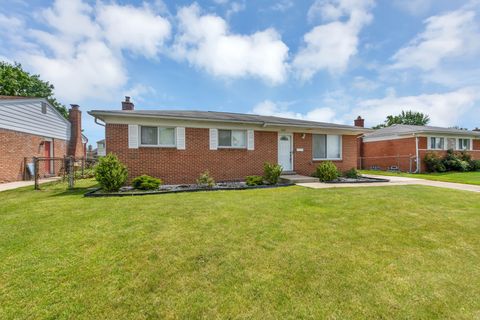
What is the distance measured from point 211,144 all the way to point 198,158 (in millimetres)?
846

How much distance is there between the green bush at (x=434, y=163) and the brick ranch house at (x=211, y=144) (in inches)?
347

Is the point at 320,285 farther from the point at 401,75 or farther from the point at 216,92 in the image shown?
the point at 401,75

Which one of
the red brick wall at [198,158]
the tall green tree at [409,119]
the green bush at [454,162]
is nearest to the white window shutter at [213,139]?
the red brick wall at [198,158]

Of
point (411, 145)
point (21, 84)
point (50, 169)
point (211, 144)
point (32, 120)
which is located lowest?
point (50, 169)

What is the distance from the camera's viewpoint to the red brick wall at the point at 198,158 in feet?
29.5

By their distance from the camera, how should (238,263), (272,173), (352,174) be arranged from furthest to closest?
(352,174)
(272,173)
(238,263)

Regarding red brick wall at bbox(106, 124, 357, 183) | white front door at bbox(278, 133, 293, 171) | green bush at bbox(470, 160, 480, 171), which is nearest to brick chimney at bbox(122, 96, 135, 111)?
red brick wall at bbox(106, 124, 357, 183)

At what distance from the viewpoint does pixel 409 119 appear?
5481 cm

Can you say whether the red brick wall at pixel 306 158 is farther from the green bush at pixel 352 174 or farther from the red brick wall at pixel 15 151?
the red brick wall at pixel 15 151

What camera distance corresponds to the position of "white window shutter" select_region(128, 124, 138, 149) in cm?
901

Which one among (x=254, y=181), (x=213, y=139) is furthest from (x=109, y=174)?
(x=254, y=181)

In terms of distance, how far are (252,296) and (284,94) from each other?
16858 mm

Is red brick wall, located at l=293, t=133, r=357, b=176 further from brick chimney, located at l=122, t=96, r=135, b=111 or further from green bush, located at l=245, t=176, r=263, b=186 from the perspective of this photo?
brick chimney, located at l=122, t=96, r=135, b=111

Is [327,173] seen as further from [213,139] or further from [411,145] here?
[411,145]
